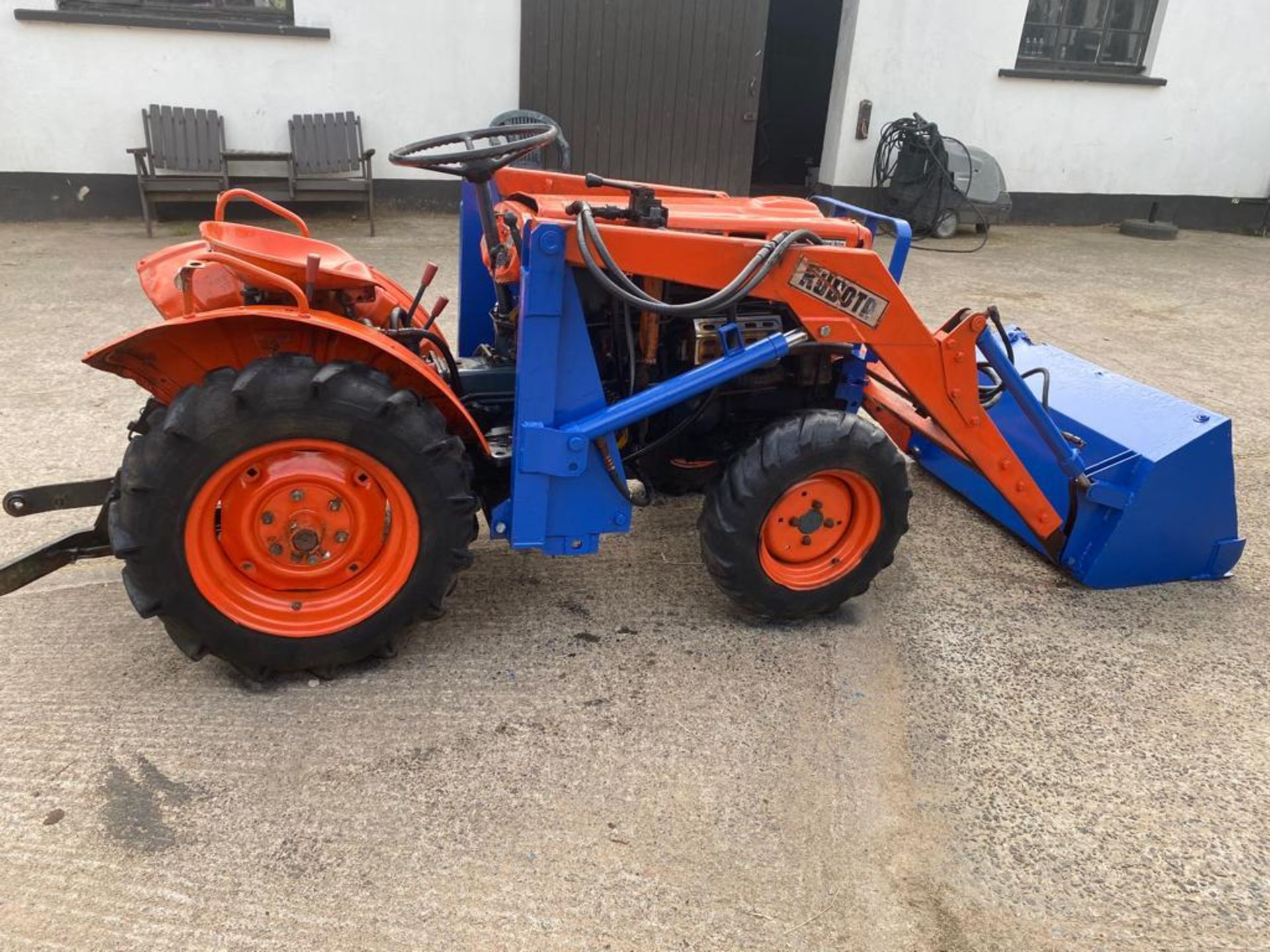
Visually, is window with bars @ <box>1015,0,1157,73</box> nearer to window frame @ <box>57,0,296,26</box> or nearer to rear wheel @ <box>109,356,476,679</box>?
window frame @ <box>57,0,296,26</box>

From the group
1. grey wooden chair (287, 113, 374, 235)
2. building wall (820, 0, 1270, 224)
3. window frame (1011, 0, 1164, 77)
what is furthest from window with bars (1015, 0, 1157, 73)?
grey wooden chair (287, 113, 374, 235)

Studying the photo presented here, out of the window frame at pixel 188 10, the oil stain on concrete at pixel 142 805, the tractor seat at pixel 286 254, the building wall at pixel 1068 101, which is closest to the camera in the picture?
the oil stain on concrete at pixel 142 805

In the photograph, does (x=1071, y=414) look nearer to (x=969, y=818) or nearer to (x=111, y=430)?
(x=969, y=818)

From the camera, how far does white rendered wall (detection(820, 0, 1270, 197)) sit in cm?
897

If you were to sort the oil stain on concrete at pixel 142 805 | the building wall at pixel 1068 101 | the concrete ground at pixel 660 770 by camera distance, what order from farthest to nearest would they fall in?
the building wall at pixel 1068 101 → the oil stain on concrete at pixel 142 805 → the concrete ground at pixel 660 770

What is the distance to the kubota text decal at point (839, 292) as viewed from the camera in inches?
94.0

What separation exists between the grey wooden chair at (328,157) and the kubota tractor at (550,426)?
17.1 feet

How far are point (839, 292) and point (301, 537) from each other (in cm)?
150

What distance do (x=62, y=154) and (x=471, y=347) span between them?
617cm

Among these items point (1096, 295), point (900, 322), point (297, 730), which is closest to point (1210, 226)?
point (1096, 295)

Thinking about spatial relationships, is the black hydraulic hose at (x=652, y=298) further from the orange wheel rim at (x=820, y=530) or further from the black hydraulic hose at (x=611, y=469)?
the orange wheel rim at (x=820, y=530)

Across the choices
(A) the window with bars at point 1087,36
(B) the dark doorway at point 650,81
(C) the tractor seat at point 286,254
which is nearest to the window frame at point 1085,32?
(A) the window with bars at point 1087,36

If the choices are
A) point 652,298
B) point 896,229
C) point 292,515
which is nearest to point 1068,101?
point 896,229

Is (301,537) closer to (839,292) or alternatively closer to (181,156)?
(839,292)
